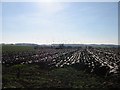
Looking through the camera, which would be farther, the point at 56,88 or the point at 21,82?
the point at 21,82

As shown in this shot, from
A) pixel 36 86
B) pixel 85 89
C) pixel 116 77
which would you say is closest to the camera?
pixel 85 89

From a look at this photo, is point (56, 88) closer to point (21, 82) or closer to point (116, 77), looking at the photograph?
point (21, 82)

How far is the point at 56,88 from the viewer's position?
13.8m

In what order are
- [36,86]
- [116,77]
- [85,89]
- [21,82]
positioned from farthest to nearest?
[116,77] → [21,82] → [36,86] → [85,89]

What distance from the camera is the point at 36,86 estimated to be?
47.5ft

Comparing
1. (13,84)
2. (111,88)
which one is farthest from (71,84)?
(13,84)

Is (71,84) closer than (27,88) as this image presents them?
No

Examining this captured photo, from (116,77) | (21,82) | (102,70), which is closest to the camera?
(21,82)

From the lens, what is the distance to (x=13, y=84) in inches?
576

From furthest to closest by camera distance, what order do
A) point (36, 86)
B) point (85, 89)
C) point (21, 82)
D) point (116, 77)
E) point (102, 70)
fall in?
point (102, 70) < point (116, 77) < point (21, 82) < point (36, 86) < point (85, 89)

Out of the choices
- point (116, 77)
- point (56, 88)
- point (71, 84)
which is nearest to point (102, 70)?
point (116, 77)

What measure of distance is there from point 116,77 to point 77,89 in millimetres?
6535

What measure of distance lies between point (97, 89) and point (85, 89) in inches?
33.5

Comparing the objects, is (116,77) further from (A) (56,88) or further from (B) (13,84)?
(B) (13,84)
